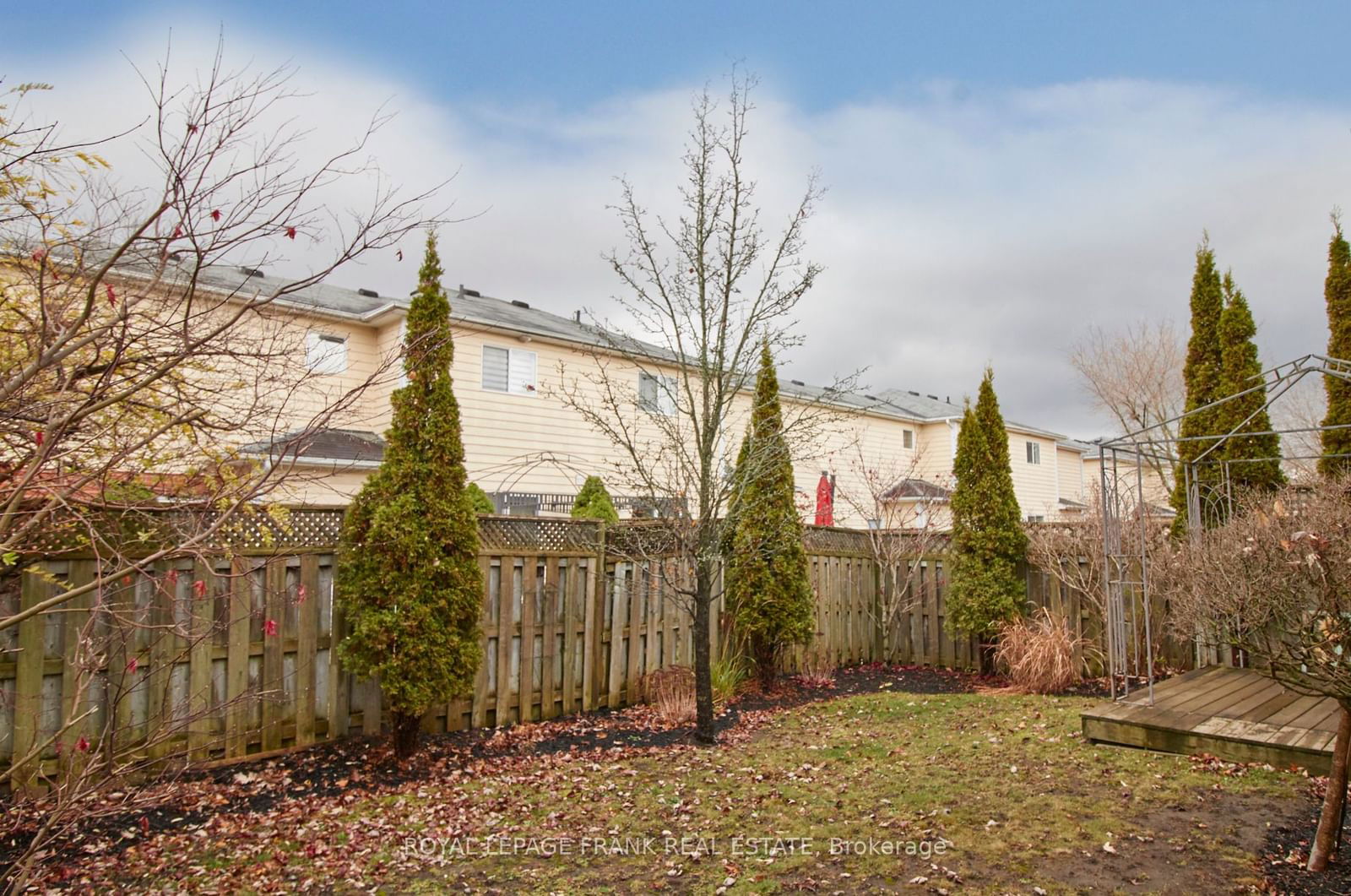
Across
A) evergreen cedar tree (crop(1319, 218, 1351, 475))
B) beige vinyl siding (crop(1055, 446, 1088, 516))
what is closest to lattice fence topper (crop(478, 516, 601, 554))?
evergreen cedar tree (crop(1319, 218, 1351, 475))

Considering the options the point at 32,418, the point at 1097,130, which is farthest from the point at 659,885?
the point at 1097,130

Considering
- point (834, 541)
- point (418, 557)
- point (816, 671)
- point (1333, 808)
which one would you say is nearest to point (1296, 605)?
point (1333, 808)

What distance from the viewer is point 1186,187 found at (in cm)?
1108

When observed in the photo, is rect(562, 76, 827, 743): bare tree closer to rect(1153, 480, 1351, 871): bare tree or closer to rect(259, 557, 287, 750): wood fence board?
rect(259, 557, 287, 750): wood fence board

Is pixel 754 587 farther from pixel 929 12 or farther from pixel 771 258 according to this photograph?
pixel 929 12

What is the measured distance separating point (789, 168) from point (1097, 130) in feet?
16.0

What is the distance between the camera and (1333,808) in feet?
11.3

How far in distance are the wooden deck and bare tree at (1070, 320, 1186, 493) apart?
664 inches

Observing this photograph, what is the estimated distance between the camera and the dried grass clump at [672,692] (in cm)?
705

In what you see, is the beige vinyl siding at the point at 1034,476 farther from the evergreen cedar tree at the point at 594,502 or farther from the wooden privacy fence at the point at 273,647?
the wooden privacy fence at the point at 273,647

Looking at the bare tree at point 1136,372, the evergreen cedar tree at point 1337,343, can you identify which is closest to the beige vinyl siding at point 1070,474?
the bare tree at point 1136,372

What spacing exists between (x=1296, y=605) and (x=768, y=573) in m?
5.40

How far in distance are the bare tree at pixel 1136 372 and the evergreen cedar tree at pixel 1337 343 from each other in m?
13.5

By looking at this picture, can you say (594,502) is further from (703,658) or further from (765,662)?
(703,658)
